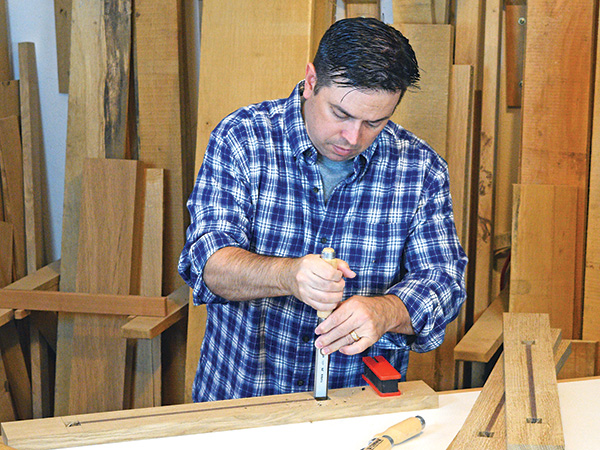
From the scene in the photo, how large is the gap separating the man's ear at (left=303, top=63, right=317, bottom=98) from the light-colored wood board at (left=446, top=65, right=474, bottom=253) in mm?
1056

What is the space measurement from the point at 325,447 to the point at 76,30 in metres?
2.05

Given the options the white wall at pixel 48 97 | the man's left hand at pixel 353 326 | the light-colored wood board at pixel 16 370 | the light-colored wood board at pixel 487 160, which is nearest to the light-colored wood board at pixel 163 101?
the white wall at pixel 48 97

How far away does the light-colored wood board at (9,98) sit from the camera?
2838 millimetres

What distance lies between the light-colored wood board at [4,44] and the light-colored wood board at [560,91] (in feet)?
6.96

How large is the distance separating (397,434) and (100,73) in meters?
1.96

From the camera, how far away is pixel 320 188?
1.73 m

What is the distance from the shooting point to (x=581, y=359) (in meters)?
2.27

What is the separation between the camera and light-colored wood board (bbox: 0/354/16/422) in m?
2.77

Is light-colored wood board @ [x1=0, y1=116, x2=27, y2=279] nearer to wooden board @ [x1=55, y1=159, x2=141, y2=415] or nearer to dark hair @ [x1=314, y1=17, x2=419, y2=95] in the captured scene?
wooden board @ [x1=55, y1=159, x2=141, y2=415]

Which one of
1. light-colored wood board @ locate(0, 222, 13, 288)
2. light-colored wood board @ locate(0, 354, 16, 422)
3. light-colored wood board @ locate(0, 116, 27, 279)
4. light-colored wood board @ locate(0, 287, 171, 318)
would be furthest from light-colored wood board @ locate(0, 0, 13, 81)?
light-colored wood board @ locate(0, 354, 16, 422)

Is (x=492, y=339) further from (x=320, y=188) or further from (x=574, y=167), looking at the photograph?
(x=320, y=188)

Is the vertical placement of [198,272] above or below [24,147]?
below

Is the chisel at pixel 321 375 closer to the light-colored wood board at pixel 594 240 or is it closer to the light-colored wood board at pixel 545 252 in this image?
the light-colored wood board at pixel 545 252

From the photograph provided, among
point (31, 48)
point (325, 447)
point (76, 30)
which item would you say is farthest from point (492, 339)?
point (31, 48)
